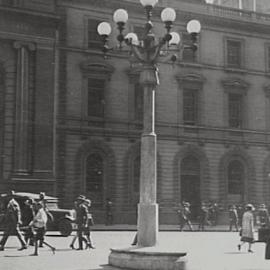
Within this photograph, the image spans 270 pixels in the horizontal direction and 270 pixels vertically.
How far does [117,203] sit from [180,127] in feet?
21.4

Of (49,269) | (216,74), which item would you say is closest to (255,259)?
(49,269)

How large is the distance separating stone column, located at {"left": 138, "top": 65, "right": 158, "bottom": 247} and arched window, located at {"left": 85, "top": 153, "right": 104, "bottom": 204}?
20140 mm

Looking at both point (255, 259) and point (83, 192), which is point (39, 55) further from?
point (255, 259)

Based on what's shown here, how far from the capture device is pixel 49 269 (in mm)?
13859

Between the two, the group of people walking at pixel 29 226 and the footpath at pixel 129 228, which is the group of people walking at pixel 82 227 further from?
the footpath at pixel 129 228

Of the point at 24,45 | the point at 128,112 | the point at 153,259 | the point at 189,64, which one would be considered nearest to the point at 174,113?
the point at 128,112

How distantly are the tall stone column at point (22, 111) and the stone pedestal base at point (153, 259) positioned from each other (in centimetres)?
1935

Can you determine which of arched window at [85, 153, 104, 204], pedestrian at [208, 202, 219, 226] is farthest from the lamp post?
pedestrian at [208, 202, 219, 226]

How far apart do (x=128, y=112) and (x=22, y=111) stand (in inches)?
268

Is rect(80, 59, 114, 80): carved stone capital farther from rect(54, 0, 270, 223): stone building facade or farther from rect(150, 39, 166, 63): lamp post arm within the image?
rect(150, 39, 166, 63): lamp post arm

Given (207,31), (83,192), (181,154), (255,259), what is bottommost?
(255,259)

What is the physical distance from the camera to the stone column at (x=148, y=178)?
14.0m

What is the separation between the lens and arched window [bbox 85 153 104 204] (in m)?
34.6

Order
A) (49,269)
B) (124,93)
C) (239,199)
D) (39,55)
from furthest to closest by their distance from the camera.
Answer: (239,199) → (124,93) → (39,55) → (49,269)
